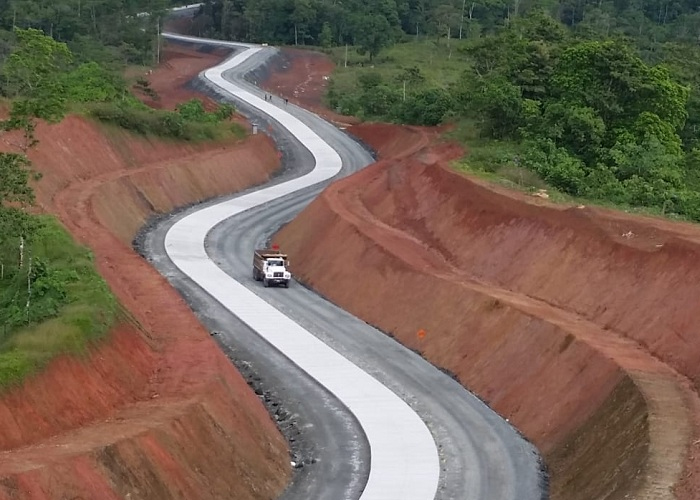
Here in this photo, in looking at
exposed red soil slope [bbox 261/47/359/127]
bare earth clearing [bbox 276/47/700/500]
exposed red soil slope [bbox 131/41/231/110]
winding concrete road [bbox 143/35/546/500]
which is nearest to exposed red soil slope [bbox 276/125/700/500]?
bare earth clearing [bbox 276/47/700/500]

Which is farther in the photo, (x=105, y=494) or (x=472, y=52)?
(x=472, y=52)

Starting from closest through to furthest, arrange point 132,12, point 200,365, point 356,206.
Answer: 1. point 200,365
2. point 356,206
3. point 132,12

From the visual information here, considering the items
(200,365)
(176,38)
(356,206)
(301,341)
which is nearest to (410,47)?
(176,38)

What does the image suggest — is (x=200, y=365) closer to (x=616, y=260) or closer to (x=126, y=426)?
(x=126, y=426)

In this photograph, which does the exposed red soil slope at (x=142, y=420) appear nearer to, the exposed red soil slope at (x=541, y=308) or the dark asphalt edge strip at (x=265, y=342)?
the dark asphalt edge strip at (x=265, y=342)

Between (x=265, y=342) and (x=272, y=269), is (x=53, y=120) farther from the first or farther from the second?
(x=265, y=342)

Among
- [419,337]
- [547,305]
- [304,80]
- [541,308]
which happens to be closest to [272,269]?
[419,337]

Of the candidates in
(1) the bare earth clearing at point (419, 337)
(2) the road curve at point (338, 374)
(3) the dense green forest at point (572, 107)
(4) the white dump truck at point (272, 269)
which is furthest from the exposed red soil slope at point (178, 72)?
(4) the white dump truck at point (272, 269)
